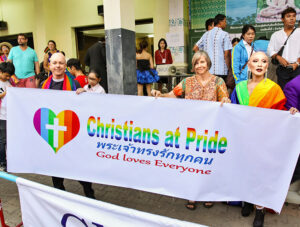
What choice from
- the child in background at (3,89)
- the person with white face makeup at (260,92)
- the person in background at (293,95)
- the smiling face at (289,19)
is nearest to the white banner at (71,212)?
the person with white face makeup at (260,92)

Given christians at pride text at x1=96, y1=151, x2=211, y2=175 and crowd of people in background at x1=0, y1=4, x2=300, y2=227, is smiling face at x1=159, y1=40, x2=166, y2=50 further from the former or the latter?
christians at pride text at x1=96, y1=151, x2=211, y2=175

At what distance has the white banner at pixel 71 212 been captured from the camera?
1.37 metres

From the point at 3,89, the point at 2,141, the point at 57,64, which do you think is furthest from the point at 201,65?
the point at 2,141

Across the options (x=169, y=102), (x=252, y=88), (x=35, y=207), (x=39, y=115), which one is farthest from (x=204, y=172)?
(x=39, y=115)

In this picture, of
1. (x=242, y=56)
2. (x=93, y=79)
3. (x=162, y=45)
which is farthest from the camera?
(x=162, y=45)

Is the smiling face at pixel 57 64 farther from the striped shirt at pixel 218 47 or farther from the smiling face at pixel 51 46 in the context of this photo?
the smiling face at pixel 51 46

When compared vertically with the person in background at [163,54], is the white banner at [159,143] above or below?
below

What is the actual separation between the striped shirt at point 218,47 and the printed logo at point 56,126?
2933 millimetres

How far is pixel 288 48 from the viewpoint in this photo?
4203 millimetres

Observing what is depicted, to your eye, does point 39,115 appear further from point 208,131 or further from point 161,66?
point 161,66

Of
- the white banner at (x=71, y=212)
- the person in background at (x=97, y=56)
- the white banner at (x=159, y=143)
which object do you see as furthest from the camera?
the person in background at (x=97, y=56)

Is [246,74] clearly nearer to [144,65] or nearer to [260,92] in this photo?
[260,92]

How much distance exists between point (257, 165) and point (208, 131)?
51 cm

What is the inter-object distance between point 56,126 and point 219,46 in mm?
3189
